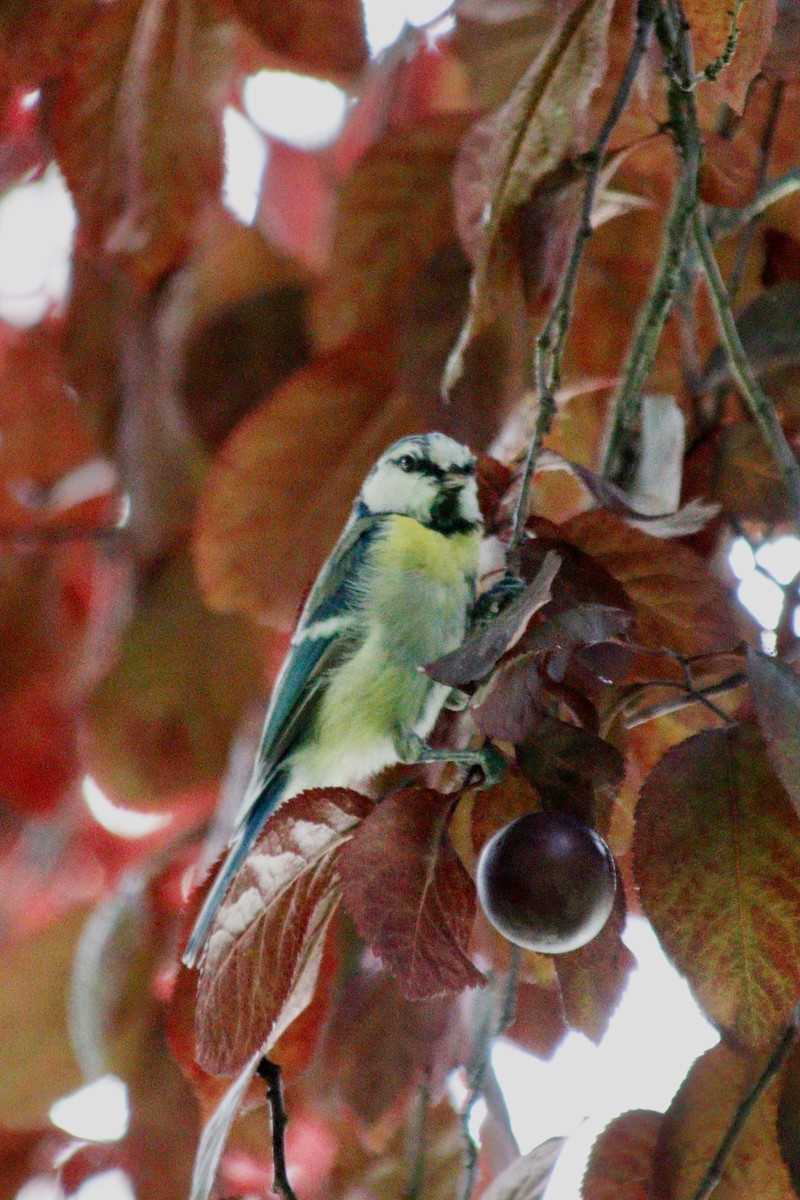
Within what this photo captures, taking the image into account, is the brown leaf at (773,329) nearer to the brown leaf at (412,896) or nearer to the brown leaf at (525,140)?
the brown leaf at (525,140)

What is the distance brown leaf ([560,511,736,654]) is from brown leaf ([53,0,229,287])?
56cm

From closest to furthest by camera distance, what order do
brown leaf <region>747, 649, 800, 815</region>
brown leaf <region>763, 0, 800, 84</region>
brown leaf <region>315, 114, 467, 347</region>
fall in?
brown leaf <region>747, 649, 800, 815</region>, brown leaf <region>763, 0, 800, 84</region>, brown leaf <region>315, 114, 467, 347</region>

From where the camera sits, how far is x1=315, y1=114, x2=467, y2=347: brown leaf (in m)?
1.16

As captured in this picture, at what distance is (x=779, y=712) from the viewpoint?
0.55m

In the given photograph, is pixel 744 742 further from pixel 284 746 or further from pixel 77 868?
pixel 77 868

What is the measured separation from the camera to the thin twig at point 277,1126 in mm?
730

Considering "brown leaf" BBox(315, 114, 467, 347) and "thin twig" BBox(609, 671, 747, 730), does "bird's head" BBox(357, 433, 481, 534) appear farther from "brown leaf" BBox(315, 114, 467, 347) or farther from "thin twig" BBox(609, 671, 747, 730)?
"thin twig" BBox(609, 671, 747, 730)

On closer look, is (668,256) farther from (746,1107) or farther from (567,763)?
(746,1107)

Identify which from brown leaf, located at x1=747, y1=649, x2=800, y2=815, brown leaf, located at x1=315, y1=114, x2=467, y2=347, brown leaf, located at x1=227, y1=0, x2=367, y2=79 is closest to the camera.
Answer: brown leaf, located at x1=747, y1=649, x2=800, y2=815

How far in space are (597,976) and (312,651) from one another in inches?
18.2

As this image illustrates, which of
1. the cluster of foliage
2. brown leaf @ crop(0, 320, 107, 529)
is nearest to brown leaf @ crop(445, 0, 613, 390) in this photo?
the cluster of foliage

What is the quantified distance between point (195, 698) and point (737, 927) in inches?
33.1

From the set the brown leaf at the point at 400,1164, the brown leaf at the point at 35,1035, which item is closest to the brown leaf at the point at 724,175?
the brown leaf at the point at 400,1164

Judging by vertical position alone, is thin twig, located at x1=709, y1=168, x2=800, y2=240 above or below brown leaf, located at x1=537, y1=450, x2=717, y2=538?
above
